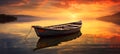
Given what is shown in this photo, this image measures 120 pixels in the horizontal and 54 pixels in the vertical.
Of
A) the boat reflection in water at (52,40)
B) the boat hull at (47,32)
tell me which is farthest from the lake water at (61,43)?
the boat hull at (47,32)

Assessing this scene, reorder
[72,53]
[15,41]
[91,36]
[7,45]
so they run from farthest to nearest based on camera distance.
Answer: [91,36] < [15,41] < [7,45] < [72,53]

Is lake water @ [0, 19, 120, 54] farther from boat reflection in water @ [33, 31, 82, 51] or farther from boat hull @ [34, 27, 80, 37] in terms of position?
boat hull @ [34, 27, 80, 37]

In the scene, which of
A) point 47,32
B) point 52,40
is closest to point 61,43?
point 52,40

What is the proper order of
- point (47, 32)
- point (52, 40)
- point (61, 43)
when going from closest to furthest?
point (61, 43) < point (52, 40) < point (47, 32)

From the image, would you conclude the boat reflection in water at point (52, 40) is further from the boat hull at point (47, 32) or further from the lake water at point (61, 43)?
the boat hull at point (47, 32)

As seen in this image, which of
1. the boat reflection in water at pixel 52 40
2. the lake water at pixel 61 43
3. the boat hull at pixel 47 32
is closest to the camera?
the lake water at pixel 61 43

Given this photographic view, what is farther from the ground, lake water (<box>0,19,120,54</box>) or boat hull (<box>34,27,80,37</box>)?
boat hull (<box>34,27,80,37</box>)

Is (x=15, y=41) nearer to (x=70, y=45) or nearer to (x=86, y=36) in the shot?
(x=70, y=45)

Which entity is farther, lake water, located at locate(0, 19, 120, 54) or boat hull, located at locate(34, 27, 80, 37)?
boat hull, located at locate(34, 27, 80, 37)

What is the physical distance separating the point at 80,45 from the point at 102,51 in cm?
370

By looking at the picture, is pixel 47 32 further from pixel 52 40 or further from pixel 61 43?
pixel 61 43

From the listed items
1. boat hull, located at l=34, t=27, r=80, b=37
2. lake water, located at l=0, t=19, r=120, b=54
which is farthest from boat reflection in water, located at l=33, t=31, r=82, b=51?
boat hull, located at l=34, t=27, r=80, b=37

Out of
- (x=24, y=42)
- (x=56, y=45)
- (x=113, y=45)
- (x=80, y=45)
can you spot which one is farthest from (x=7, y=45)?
(x=113, y=45)

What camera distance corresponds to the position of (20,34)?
4819 centimetres
